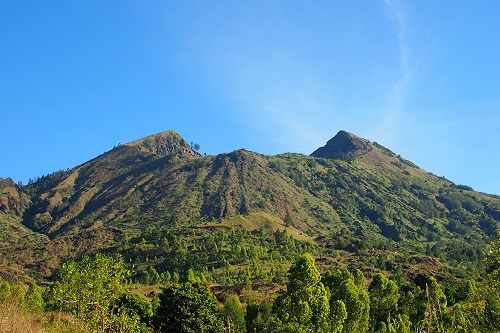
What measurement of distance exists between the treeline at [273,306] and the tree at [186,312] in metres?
0.13

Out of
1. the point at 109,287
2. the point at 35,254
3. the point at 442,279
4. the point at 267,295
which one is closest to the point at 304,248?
the point at 442,279

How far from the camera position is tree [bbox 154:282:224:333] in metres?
59.4

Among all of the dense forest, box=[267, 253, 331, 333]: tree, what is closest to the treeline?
box=[267, 253, 331, 333]: tree

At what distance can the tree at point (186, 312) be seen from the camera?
195 feet

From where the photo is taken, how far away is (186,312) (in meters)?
59.9

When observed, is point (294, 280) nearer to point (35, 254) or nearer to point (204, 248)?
point (204, 248)

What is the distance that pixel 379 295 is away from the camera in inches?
3219

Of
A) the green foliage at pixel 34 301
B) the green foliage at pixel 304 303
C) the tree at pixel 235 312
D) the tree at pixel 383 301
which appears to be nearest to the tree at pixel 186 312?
the tree at pixel 235 312

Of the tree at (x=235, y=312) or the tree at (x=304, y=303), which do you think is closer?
the tree at (x=304, y=303)

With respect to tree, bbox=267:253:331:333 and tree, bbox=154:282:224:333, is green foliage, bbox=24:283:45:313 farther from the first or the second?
tree, bbox=267:253:331:333

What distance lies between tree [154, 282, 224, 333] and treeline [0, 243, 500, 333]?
0.43 ft

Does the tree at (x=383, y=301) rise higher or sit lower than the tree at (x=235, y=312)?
higher

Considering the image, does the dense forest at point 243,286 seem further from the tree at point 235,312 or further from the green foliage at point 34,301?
the green foliage at point 34,301

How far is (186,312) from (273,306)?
13136mm
